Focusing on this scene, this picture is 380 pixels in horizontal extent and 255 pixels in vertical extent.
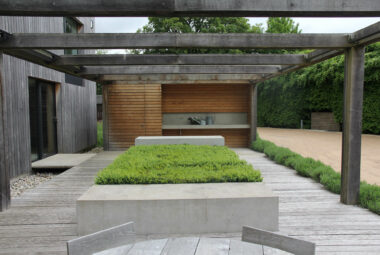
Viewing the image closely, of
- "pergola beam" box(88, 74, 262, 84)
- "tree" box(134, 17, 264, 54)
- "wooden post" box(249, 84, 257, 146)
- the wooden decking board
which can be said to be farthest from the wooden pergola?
"tree" box(134, 17, 264, 54)

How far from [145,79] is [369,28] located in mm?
6780

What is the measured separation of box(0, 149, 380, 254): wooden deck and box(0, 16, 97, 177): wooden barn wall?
146cm

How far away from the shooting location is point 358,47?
4.19 meters

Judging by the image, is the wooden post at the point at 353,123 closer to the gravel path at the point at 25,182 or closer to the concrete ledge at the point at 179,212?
the concrete ledge at the point at 179,212

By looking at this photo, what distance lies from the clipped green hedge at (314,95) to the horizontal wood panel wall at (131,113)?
9.47m

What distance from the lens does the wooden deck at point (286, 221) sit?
10.3ft

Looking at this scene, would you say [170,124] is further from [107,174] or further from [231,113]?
[107,174]

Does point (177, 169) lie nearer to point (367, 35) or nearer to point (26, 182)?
point (367, 35)

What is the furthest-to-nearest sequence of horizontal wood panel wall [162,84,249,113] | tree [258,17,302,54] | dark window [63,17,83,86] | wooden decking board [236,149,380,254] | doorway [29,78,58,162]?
tree [258,17,302,54] < horizontal wood panel wall [162,84,249,113] < dark window [63,17,83,86] < doorway [29,78,58,162] < wooden decking board [236,149,380,254]

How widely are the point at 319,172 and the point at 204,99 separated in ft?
19.4

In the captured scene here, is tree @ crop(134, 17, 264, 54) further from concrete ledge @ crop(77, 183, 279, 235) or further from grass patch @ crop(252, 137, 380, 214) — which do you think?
concrete ledge @ crop(77, 183, 279, 235)

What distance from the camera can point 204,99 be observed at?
1087 cm

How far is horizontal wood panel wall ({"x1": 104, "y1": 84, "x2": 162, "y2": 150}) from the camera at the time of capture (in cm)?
1034

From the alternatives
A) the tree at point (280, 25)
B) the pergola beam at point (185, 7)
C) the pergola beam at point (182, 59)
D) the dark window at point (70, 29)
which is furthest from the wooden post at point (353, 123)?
the tree at point (280, 25)
